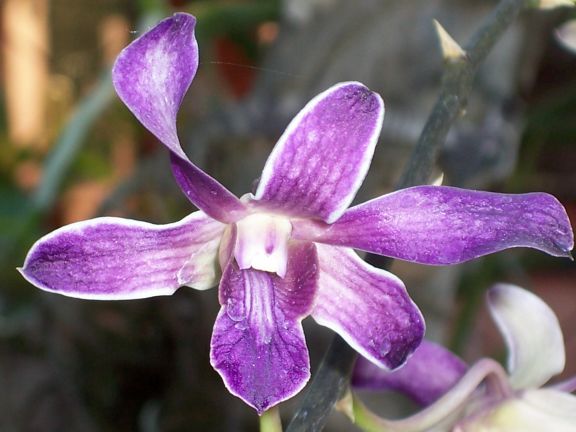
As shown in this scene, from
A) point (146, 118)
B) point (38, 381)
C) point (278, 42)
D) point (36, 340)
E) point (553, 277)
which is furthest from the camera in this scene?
point (553, 277)

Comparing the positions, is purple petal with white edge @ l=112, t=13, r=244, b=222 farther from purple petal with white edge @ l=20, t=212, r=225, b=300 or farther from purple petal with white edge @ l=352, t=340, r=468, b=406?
purple petal with white edge @ l=352, t=340, r=468, b=406

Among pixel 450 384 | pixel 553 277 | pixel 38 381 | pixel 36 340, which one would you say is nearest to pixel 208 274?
pixel 450 384

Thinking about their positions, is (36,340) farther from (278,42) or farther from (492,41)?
(492,41)

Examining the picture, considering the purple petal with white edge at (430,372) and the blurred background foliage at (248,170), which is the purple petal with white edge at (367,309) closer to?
the purple petal with white edge at (430,372)

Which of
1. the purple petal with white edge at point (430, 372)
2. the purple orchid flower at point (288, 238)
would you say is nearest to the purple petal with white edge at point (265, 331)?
the purple orchid flower at point (288, 238)

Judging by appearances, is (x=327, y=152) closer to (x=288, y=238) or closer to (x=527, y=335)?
(x=288, y=238)

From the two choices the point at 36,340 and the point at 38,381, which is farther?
the point at 38,381
